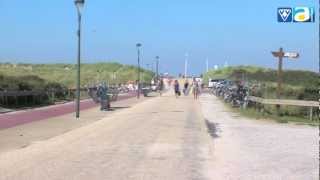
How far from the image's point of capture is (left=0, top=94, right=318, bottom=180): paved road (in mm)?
13344

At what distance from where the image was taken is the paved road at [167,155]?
43.8ft

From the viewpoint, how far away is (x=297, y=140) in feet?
69.2

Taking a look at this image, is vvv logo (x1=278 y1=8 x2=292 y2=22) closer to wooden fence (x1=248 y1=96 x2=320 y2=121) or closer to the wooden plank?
wooden fence (x1=248 y1=96 x2=320 y2=121)

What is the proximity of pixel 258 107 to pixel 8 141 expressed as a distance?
2057 cm

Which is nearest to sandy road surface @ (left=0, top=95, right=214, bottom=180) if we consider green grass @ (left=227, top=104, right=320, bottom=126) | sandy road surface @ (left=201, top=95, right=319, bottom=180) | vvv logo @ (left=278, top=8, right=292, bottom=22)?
sandy road surface @ (left=201, top=95, right=319, bottom=180)

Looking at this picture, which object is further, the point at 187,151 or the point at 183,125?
the point at 183,125

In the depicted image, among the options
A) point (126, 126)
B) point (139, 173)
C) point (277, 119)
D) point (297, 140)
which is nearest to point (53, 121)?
point (126, 126)

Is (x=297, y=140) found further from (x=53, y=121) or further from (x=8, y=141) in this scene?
(x=53, y=121)

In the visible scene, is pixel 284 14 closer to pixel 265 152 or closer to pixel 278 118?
pixel 278 118

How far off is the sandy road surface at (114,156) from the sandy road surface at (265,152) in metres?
0.48

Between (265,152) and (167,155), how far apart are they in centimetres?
249

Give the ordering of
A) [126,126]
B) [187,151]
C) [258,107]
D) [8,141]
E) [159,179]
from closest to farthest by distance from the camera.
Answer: [159,179] → [187,151] → [8,141] → [126,126] → [258,107]

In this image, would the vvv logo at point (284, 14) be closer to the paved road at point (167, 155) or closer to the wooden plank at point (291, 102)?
the paved road at point (167, 155)

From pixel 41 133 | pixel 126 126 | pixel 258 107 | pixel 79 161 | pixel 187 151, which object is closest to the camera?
pixel 79 161
